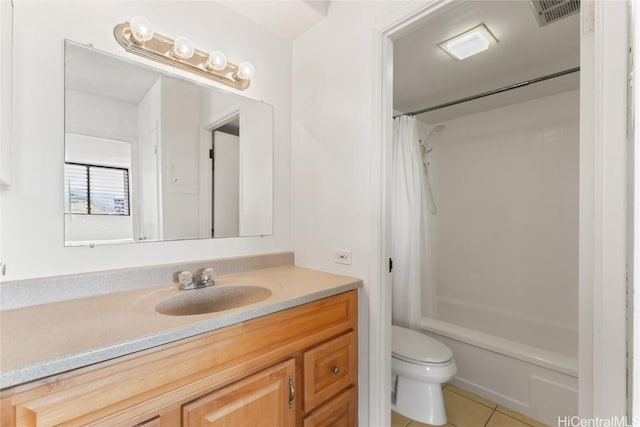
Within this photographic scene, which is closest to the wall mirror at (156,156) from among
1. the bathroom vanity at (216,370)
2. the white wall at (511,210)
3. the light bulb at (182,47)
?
the light bulb at (182,47)

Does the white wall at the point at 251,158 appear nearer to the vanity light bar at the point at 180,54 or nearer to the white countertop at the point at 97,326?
the vanity light bar at the point at 180,54

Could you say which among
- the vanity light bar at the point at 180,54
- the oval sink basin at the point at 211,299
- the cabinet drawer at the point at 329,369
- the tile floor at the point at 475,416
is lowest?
the tile floor at the point at 475,416

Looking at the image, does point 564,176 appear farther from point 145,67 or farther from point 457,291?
point 145,67

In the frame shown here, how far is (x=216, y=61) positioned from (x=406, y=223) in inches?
65.7

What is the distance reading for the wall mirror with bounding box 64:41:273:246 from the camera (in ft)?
3.43

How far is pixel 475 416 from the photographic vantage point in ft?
5.34

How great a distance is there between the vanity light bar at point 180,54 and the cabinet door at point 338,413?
5.14 feet

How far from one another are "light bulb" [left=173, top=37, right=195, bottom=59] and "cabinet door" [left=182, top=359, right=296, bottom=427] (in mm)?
1356

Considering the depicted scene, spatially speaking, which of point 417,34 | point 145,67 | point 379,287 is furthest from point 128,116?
point 417,34

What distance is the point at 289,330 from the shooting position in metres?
0.99

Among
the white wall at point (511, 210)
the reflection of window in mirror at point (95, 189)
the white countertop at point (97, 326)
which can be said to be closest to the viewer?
the white countertop at point (97, 326)

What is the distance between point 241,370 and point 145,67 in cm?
128

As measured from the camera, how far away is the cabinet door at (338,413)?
1057 mm

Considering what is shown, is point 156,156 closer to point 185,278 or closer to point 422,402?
point 185,278
